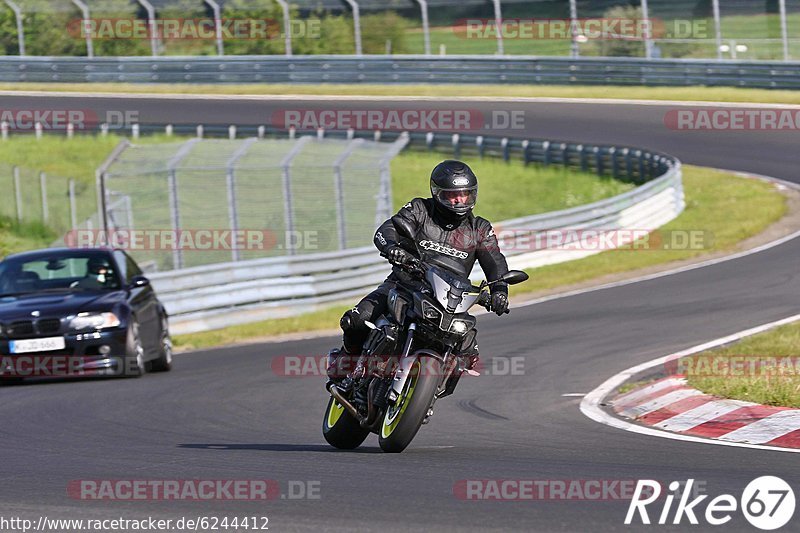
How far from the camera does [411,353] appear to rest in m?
8.16

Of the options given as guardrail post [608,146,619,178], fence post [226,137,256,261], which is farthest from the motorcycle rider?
guardrail post [608,146,619,178]

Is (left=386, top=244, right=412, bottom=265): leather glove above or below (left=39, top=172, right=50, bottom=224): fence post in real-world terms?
above

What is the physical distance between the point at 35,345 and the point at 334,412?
18.7ft

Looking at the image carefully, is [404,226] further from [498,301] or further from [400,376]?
[400,376]

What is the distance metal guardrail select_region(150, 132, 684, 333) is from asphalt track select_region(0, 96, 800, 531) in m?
2.00

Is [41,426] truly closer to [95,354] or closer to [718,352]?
[95,354]

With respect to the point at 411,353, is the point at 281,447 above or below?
below

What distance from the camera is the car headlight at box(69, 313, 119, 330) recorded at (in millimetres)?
13938

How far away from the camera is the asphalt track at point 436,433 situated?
6172mm

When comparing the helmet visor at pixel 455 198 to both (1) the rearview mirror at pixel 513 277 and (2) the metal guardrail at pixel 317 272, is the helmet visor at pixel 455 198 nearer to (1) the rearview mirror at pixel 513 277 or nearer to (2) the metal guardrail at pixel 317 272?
(1) the rearview mirror at pixel 513 277

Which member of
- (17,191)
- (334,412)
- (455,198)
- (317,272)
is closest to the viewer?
(455,198)

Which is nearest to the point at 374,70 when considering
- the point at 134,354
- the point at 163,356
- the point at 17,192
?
the point at 17,192

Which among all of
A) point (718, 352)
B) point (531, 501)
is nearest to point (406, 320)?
point (531, 501)

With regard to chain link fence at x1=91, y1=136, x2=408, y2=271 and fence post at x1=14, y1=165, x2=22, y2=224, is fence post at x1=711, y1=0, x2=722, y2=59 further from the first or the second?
fence post at x1=14, y1=165, x2=22, y2=224
